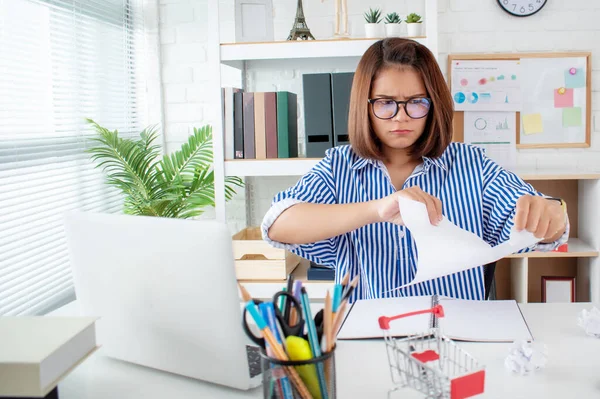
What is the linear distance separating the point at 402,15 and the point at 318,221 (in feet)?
6.10

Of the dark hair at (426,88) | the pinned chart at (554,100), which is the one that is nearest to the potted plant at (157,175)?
the dark hair at (426,88)

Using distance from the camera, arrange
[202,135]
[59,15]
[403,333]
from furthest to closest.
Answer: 1. [202,135]
2. [59,15]
3. [403,333]

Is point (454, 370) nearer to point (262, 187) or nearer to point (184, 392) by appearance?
point (184, 392)

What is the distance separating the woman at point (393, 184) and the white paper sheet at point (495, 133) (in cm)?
150

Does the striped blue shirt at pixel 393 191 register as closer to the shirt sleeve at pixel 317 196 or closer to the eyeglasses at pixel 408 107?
the shirt sleeve at pixel 317 196

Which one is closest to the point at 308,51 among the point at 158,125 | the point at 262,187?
the point at 262,187

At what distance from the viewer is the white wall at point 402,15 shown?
2.87 m

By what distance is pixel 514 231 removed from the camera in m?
1.14

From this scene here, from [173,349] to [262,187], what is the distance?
207 centimetres

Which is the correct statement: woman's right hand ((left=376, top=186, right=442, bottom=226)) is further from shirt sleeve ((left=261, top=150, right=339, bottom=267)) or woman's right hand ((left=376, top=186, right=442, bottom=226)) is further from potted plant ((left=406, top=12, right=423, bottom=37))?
potted plant ((left=406, top=12, right=423, bottom=37))

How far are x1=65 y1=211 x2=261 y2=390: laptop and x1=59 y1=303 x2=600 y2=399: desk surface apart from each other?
24 mm

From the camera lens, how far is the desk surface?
912 mm

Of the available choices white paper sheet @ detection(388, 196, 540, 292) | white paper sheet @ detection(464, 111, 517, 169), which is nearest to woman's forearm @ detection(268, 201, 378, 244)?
white paper sheet @ detection(388, 196, 540, 292)

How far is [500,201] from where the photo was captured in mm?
1434
